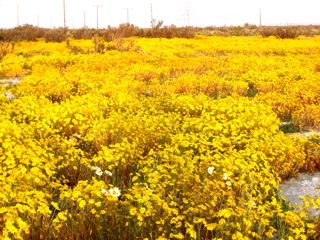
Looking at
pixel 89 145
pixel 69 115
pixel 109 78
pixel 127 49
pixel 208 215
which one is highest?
pixel 127 49

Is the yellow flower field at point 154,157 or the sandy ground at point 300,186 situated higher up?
the yellow flower field at point 154,157

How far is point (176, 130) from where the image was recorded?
560cm

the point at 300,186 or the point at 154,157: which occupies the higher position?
the point at 154,157

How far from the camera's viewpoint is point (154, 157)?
193 inches

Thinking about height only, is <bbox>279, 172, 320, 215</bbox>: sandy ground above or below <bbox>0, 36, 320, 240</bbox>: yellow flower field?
below

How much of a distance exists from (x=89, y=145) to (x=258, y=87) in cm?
638

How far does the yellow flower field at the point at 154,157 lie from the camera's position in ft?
10.1

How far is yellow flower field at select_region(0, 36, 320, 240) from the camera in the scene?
3064 millimetres

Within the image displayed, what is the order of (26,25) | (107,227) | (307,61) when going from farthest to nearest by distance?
(26,25), (307,61), (107,227)

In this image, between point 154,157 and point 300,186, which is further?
point 154,157

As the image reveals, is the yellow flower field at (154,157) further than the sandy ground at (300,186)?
No

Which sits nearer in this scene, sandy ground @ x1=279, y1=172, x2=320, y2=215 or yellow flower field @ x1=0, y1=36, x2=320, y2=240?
yellow flower field @ x1=0, y1=36, x2=320, y2=240

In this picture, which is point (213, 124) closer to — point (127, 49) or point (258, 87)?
point (258, 87)

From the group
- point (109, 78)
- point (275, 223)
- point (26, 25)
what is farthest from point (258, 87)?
point (26, 25)
